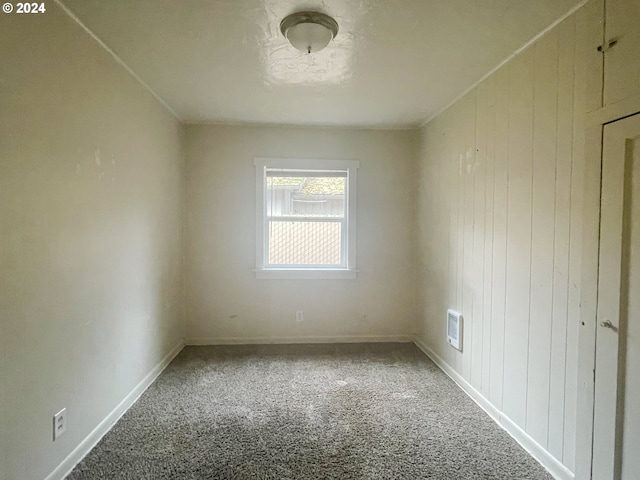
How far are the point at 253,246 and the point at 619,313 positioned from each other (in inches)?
120

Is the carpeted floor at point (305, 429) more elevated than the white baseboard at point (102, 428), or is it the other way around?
the white baseboard at point (102, 428)

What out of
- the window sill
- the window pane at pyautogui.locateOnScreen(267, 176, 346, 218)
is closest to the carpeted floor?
the window sill

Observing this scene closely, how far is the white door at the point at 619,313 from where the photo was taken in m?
1.35

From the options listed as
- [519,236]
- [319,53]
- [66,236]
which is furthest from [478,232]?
[66,236]

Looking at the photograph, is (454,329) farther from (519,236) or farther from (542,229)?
(542,229)

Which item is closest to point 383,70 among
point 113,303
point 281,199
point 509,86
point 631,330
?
point 509,86

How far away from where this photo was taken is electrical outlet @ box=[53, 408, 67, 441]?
1620mm

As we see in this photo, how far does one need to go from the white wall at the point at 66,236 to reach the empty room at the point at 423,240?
14 mm

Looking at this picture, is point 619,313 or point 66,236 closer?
point 619,313

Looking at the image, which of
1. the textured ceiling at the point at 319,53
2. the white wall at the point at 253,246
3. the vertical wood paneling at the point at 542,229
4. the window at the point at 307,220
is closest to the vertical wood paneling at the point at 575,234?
the vertical wood paneling at the point at 542,229

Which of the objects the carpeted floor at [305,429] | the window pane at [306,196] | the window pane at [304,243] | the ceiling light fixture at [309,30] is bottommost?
the carpeted floor at [305,429]

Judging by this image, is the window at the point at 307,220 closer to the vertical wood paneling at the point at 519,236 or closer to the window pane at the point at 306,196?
the window pane at the point at 306,196

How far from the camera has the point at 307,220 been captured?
3.71 meters

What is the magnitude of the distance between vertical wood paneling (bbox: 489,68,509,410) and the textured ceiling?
30 cm
